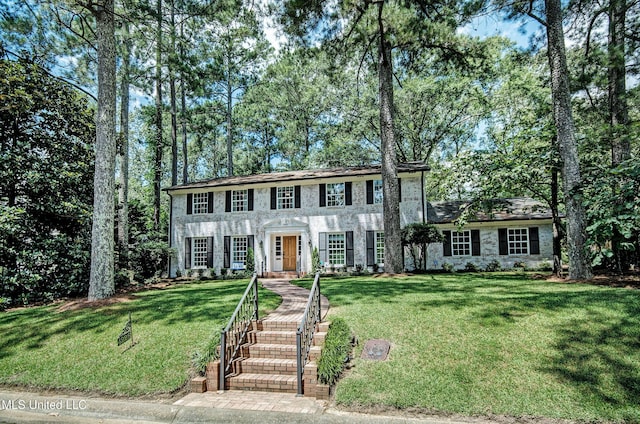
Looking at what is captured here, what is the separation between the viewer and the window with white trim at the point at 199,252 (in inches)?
771

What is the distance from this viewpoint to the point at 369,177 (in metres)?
17.6

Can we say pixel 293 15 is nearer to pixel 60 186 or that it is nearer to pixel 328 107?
pixel 60 186

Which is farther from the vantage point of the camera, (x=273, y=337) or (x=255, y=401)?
(x=273, y=337)

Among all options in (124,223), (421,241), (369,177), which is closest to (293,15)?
(369,177)

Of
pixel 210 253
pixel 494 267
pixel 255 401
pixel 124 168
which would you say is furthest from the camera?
pixel 210 253

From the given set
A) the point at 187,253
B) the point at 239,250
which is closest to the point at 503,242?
the point at 239,250

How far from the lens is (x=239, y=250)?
19.1 m

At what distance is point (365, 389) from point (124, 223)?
14375 mm

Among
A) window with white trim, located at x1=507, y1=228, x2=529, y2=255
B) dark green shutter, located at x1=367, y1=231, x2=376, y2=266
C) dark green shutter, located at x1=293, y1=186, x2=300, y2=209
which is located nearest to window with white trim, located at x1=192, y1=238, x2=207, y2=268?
dark green shutter, located at x1=293, y1=186, x2=300, y2=209

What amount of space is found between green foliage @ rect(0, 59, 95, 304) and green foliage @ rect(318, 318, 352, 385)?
10358 millimetres

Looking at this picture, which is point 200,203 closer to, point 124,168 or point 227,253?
point 227,253

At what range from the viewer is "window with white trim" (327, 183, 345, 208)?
18.2 meters

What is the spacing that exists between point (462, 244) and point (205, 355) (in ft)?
48.6

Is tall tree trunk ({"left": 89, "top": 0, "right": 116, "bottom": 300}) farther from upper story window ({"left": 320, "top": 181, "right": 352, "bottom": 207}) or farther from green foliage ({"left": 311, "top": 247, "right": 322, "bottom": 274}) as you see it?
upper story window ({"left": 320, "top": 181, "right": 352, "bottom": 207})
